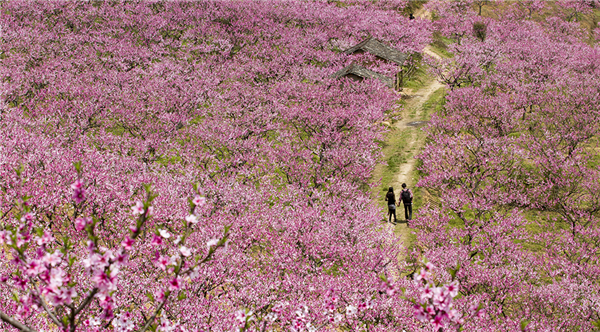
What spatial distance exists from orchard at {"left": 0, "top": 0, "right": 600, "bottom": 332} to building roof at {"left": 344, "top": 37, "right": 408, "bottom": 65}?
5.46 feet

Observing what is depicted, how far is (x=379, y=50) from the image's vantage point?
51.5 m

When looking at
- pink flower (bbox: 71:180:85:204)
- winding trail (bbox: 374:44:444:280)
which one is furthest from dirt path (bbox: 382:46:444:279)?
pink flower (bbox: 71:180:85:204)

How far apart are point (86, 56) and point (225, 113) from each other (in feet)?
70.2

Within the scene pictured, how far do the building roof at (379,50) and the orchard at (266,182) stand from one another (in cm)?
166

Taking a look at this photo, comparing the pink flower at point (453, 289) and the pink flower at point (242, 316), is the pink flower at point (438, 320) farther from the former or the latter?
the pink flower at point (242, 316)

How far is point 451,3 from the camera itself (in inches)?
3531

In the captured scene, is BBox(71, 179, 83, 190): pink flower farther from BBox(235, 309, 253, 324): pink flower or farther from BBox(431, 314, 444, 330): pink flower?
BBox(431, 314, 444, 330): pink flower

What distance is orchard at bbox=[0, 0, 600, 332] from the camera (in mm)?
9930

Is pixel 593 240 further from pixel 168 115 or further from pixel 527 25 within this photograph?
pixel 527 25

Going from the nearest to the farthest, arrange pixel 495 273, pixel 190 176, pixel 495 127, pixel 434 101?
pixel 495 273 → pixel 190 176 → pixel 495 127 → pixel 434 101

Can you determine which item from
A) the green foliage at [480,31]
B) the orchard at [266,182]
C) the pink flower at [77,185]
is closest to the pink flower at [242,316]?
the orchard at [266,182]

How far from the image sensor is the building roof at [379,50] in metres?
50.5

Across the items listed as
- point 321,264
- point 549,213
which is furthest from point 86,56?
point 549,213

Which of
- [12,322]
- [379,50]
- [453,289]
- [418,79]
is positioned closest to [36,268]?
[12,322]
